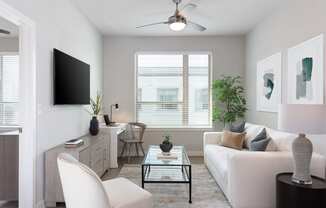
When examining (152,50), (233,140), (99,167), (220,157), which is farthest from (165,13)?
(99,167)

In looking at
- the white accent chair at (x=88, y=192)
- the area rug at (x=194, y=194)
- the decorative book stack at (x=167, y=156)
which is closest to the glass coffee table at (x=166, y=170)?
the decorative book stack at (x=167, y=156)

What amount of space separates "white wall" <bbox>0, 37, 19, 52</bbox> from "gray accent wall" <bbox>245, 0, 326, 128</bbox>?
5.08 metres

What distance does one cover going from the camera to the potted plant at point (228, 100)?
5543 millimetres

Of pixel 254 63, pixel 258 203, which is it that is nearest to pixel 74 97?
pixel 258 203

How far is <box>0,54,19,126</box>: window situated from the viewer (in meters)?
5.24

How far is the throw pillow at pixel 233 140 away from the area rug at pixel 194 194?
655mm

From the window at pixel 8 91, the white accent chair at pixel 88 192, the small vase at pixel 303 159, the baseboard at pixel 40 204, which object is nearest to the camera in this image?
the white accent chair at pixel 88 192

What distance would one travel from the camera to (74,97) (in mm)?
3910

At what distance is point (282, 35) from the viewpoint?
13.1ft

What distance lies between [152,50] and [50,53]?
3166 mm

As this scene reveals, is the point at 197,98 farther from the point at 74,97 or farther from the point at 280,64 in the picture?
the point at 74,97

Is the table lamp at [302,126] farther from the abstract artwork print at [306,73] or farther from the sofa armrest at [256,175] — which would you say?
the abstract artwork print at [306,73]

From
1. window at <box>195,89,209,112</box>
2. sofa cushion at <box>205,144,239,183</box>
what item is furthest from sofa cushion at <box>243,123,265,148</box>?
window at <box>195,89,209,112</box>

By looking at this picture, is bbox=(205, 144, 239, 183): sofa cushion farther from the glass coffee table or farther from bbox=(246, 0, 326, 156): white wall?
bbox=(246, 0, 326, 156): white wall
